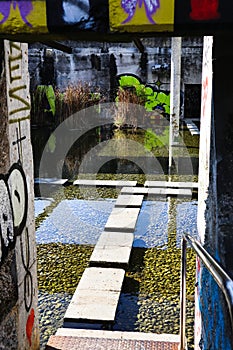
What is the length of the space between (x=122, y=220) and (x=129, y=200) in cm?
99

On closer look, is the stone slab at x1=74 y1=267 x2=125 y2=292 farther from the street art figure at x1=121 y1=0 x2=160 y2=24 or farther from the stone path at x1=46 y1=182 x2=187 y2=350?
the street art figure at x1=121 y1=0 x2=160 y2=24

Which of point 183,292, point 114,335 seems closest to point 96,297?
point 114,335

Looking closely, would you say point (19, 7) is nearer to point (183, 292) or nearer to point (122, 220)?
point (183, 292)

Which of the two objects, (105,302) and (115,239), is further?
(115,239)

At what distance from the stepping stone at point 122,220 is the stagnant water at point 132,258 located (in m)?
0.10

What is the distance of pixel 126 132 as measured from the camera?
1505cm

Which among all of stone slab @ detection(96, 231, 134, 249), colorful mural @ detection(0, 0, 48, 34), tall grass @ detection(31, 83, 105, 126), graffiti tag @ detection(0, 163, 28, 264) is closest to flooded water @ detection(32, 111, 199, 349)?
stone slab @ detection(96, 231, 134, 249)

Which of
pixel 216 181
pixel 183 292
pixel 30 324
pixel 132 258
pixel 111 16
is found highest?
pixel 111 16

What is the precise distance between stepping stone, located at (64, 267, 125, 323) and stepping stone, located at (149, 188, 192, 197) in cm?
311

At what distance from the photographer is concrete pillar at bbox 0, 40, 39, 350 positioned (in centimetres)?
232

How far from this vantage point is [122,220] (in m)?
6.25

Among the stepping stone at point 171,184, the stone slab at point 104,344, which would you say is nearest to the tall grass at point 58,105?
the stepping stone at point 171,184

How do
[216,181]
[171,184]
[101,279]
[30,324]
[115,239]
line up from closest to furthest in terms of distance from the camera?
[216,181], [30,324], [101,279], [115,239], [171,184]

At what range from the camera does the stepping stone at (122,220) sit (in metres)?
5.94
